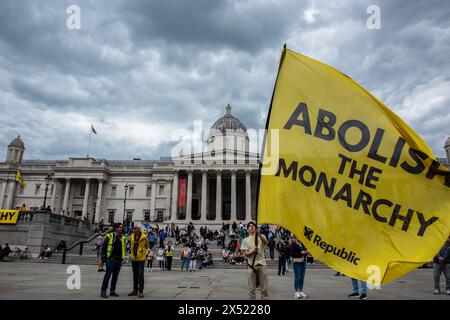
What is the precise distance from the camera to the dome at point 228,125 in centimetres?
6471

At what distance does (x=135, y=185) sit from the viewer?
192 feet

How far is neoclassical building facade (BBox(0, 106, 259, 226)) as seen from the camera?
2079 inches

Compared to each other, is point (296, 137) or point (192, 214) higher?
point (192, 214)

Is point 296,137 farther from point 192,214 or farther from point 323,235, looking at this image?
point 192,214

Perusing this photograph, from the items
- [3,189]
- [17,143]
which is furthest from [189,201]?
[17,143]

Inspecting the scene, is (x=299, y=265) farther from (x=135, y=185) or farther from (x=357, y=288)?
(x=135, y=185)

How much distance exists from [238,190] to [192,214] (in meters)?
9.14

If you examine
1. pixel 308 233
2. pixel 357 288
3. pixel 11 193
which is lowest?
pixel 357 288

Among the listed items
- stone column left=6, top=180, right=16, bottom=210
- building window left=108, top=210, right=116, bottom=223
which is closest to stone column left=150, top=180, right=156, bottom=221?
building window left=108, top=210, right=116, bottom=223

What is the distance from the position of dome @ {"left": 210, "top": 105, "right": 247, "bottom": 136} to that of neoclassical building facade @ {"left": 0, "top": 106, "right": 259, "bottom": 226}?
165 inches

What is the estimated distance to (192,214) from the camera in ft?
180

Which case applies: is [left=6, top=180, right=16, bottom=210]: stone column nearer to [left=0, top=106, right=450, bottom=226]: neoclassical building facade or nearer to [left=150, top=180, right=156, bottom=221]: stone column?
[left=0, top=106, right=450, bottom=226]: neoclassical building facade

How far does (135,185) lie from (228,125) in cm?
2184
